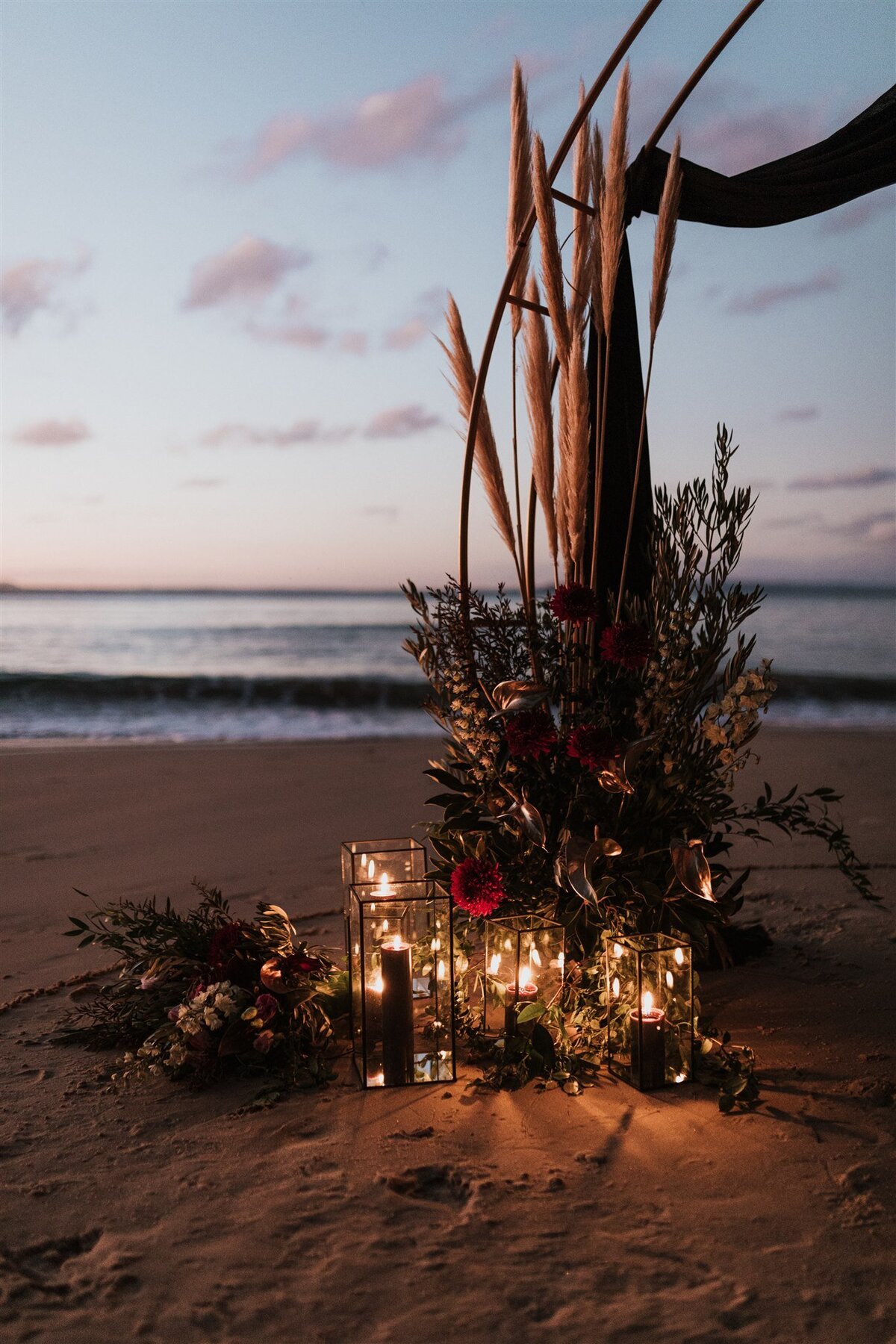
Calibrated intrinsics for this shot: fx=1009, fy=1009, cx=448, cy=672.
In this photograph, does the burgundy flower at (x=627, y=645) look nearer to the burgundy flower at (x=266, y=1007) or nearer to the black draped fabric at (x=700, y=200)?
the black draped fabric at (x=700, y=200)

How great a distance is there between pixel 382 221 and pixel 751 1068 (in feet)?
20.1

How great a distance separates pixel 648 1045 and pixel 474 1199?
0.59 meters

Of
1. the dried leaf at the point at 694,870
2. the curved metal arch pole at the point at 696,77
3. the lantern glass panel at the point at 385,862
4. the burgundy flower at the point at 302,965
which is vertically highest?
the curved metal arch pole at the point at 696,77

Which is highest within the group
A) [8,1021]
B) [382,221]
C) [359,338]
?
[359,338]

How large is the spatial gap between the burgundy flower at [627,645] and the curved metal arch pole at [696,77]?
55.8 inches

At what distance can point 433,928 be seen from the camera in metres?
2.27

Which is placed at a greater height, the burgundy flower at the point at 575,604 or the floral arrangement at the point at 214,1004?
the burgundy flower at the point at 575,604

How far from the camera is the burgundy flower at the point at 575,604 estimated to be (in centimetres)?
234

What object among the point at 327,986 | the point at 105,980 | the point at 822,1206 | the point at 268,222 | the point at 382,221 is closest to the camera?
the point at 822,1206

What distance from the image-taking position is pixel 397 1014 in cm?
221

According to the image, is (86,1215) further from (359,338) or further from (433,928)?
(359,338)

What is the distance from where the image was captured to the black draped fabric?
2.85 meters

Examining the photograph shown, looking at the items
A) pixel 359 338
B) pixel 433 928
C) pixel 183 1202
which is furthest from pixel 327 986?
pixel 359 338

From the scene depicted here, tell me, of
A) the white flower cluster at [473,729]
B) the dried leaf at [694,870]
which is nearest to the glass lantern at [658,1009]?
the dried leaf at [694,870]
